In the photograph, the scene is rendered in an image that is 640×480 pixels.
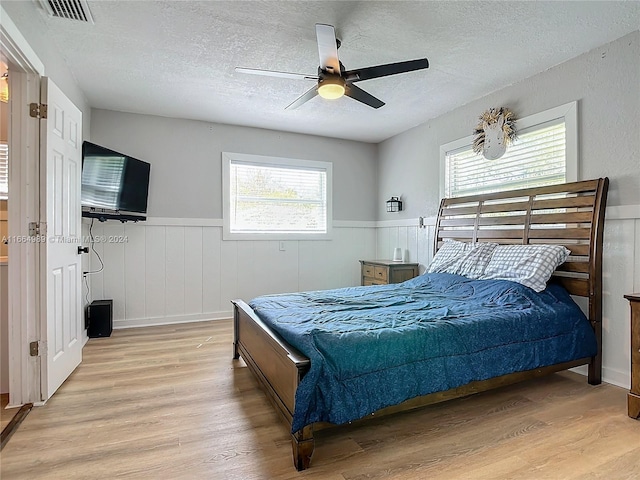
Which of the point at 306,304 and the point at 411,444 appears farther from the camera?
the point at 306,304

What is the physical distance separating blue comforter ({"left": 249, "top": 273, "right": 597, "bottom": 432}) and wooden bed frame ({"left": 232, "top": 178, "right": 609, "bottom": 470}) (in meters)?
0.07

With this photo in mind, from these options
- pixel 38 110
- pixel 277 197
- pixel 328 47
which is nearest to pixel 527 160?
pixel 328 47

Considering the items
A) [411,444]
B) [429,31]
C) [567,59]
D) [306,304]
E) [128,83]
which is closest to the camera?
[411,444]

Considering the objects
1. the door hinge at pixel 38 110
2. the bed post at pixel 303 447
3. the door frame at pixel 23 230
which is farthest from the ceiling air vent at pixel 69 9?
the bed post at pixel 303 447

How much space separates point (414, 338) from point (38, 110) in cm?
282

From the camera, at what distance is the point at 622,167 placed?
270 cm

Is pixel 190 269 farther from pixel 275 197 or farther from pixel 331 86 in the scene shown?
pixel 331 86

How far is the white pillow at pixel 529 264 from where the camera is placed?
2.78 meters

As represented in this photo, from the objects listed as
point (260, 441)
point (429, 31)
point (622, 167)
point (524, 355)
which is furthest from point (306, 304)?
point (622, 167)

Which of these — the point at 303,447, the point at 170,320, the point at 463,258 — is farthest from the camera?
the point at 170,320

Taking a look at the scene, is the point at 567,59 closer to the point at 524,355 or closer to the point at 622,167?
the point at 622,167

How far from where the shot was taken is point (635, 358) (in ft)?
7.36

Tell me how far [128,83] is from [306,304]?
2823mm

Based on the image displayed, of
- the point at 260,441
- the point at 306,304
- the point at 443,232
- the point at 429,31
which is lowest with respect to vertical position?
the point at 260,441
